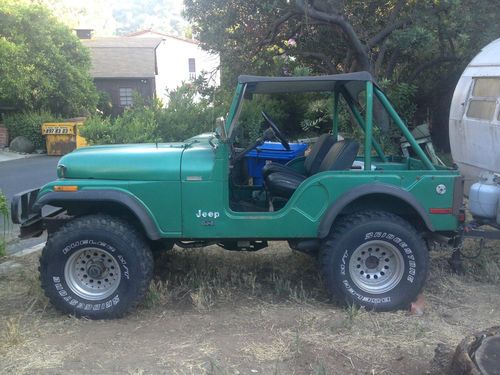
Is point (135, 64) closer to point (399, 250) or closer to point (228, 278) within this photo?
point (228, 278)

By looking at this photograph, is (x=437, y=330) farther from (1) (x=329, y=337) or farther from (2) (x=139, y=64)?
(2) (x=139, y=64)

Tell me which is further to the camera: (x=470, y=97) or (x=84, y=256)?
(x=470, y=97)

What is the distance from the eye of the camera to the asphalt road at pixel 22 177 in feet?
23.7

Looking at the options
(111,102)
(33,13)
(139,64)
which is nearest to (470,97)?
(33,13)

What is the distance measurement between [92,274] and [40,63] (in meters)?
18.9

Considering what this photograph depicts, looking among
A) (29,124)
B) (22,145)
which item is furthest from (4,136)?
(22,145)

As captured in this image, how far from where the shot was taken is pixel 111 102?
106 ft

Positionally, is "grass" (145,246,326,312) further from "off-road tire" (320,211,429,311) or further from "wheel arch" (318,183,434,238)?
"wheel arch" (318,183,434,238)

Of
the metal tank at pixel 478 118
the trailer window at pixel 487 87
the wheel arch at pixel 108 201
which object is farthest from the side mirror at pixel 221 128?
the trailer window at pixel 487 87

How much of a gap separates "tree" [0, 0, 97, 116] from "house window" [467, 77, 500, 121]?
17435 millimetres

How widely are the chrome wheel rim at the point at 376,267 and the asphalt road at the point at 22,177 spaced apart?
13.4ft

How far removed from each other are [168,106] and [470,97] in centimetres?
522

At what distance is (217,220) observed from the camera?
4789mm

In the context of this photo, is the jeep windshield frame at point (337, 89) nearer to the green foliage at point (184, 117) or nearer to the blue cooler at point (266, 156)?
the blue cooler at point (266, 156)
